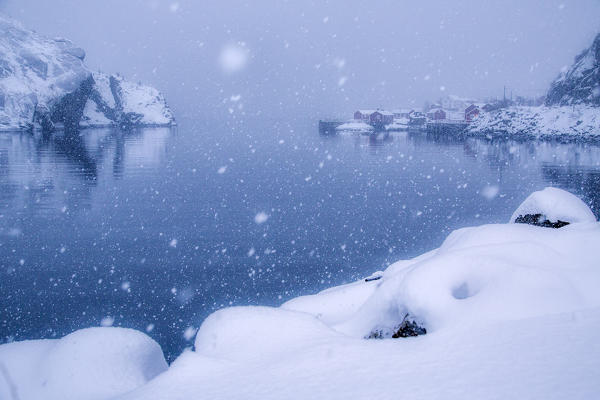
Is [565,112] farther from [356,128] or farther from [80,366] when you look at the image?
[80,366]

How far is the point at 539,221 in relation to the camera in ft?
28.6

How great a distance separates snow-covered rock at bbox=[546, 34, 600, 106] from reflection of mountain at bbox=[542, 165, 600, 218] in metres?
70.0

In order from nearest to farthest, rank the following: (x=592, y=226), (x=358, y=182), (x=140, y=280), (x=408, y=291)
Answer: (x=408, y=291), (x=592, y=226), (x=140, y=280), (x=358, y=182)

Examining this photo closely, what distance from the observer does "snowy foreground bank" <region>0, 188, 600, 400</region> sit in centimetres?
325

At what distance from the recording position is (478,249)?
5953 mm

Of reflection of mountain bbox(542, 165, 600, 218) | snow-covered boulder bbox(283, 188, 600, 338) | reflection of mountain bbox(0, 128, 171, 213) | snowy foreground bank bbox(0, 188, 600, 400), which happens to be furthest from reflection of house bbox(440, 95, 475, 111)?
snowy foreground bank bbox(0, 188, 600, 400)

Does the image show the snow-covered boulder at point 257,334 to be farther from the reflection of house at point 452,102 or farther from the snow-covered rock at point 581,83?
the reflection of house at point 452,102

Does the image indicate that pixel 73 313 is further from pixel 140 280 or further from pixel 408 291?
pixel 408 291

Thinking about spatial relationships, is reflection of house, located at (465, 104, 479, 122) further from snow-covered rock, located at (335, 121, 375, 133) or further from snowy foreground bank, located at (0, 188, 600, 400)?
snowy foreground bank, located at (0, 188, 600, 400)

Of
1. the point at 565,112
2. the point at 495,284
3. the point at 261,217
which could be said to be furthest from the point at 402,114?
the point at 495,284

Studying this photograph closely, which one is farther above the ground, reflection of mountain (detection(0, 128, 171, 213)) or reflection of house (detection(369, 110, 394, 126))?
reflection of house (detection(369, 110, 394, 126))

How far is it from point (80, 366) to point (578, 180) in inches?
1769

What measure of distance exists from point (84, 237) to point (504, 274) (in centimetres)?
2109

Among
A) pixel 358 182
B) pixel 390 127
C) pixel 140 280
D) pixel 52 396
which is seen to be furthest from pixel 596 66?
pixel 52 396
